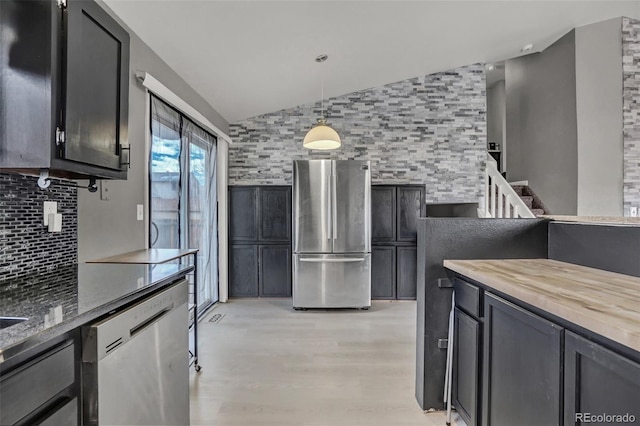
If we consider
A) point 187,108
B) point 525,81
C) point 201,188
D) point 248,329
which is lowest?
point 248,329

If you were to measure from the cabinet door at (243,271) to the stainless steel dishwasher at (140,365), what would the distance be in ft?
9.96

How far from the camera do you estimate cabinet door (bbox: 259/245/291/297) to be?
4.77m

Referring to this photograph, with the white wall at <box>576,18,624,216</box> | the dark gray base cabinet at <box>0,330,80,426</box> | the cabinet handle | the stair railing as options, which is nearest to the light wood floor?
the dark gray base cabinet at <box>0,330,80,426</box>

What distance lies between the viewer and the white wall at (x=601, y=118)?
177 inches

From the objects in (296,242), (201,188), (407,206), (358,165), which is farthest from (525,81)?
(201,188)

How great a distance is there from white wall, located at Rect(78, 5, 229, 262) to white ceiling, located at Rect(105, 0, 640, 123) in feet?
0.52

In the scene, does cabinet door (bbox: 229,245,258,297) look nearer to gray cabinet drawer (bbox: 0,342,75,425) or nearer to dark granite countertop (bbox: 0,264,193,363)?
dark granite countertop (bbox: 0,264,193,363)

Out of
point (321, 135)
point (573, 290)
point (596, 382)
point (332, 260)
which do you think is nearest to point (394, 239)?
point (332, 260)

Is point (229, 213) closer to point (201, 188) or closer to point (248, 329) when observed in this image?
point (201, 188)

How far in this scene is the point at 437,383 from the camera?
83.4 inches

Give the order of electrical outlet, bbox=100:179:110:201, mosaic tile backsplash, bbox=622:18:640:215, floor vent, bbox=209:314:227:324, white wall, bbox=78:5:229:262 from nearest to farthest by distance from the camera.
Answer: white wall, bbox=78:5:229:262
electrical outlet, bbox=100:179:110:201
floor vent, bbox=209:314:227:324
mosaic tile backsplash, bbox=622:18:640:215

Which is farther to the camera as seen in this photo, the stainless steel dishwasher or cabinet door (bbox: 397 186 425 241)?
cabinet door (bbox: 397 186 425 241)

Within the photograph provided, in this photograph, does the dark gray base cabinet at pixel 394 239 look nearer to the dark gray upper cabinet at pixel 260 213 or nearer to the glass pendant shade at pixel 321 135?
the dark gray upper cabinet at pixel 260 213

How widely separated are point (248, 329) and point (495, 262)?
2.55 metres
